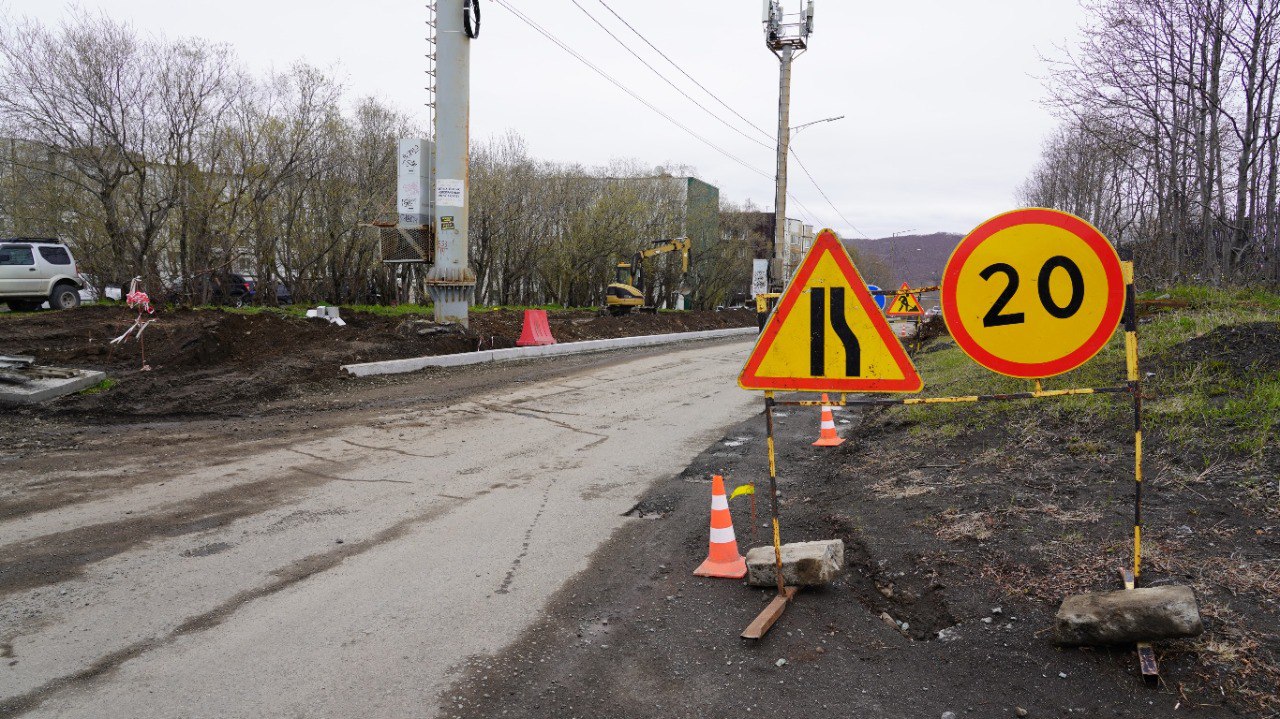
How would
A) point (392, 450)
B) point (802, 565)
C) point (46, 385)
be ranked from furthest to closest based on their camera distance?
point (46, 385) < point (392, 450) < point (802, 565)

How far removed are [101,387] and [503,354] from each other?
7.95 m

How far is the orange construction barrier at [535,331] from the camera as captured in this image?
1958 cm

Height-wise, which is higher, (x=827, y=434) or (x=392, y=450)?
(x=827, y=434)

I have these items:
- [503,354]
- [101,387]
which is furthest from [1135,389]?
[503,354]

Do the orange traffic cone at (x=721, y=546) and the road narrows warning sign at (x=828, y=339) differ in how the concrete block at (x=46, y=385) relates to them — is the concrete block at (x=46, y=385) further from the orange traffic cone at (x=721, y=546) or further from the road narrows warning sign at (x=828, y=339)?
the road narrows warning sign at (x=828, y=339)

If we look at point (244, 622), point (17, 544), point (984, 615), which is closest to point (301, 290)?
point (17, 544)

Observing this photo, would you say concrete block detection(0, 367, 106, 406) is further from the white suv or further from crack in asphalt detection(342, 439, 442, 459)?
the white suv

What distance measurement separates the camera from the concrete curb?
1448 cm

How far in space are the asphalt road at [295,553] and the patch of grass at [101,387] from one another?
2.55 m

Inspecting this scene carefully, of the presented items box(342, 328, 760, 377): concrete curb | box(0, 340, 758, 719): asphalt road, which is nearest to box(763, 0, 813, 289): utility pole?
box(342, 328, 760, 377): concrete curb

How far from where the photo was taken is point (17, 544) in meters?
5.40

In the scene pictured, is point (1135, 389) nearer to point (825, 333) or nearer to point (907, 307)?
point (825, 333)

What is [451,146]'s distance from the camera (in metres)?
17.7

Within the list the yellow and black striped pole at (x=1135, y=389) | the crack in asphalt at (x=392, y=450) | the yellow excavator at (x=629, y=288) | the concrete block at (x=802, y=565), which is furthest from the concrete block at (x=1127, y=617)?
the yellow excavator at (x=629, y=288)
